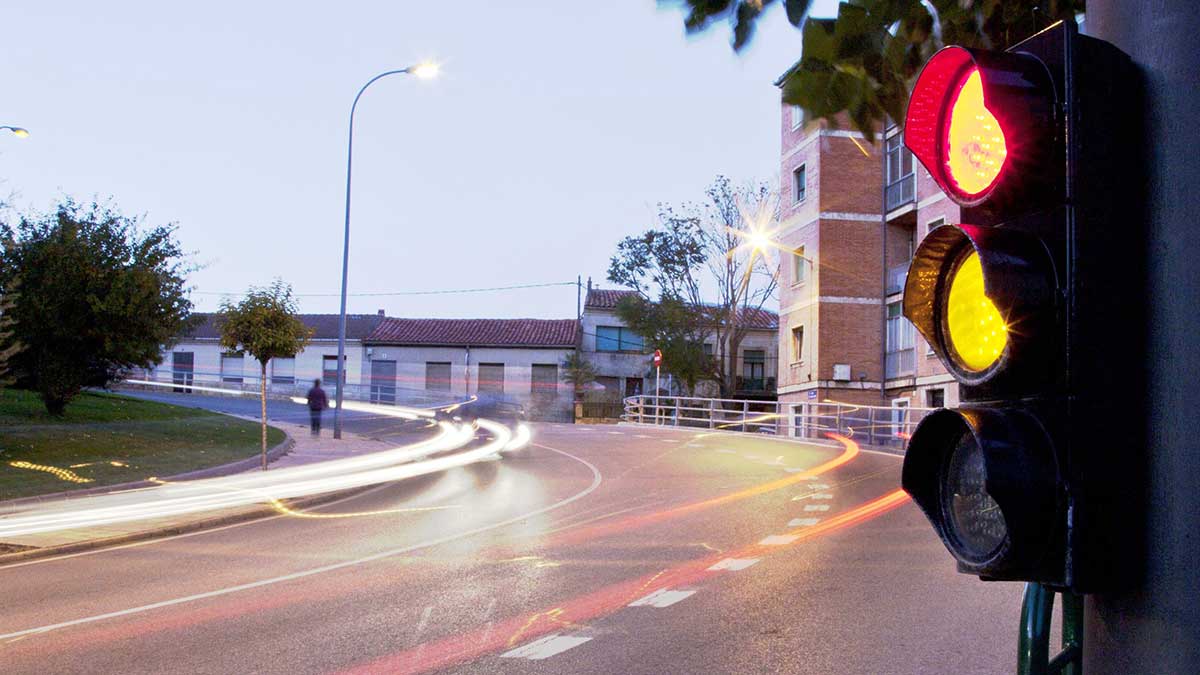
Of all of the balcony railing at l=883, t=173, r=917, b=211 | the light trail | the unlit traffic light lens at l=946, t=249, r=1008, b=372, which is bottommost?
the light trail

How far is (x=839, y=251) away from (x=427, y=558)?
30.3 m

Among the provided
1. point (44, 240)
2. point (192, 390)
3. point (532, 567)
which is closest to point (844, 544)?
point (532, 567)

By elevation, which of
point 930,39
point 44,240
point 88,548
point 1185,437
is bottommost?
point 88,548

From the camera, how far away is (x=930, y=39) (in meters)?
3.87

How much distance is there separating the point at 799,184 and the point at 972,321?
41012mm

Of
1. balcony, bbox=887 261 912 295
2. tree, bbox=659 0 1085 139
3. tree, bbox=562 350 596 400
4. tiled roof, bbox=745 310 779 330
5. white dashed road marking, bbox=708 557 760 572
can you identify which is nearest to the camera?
tree, bbox=659 0 1085 139

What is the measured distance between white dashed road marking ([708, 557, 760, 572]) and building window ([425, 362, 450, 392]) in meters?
56.2

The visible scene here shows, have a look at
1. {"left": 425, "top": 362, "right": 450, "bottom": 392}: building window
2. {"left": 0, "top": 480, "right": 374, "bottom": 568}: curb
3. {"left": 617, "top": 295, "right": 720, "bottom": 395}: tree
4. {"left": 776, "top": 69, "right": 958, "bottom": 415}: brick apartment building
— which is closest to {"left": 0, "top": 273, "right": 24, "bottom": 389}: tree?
{"left": 0, "top": 480, "right": 374, "bottom": 568}: curb

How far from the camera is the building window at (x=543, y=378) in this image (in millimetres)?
65438

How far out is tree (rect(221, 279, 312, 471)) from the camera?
80.8 ft

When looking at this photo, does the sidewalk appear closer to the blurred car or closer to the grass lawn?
the grass lawn

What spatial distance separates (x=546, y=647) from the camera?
7.24 meters

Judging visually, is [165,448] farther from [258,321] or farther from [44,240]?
[44,240]

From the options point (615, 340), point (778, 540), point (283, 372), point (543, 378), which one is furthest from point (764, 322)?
point (778, 540)
